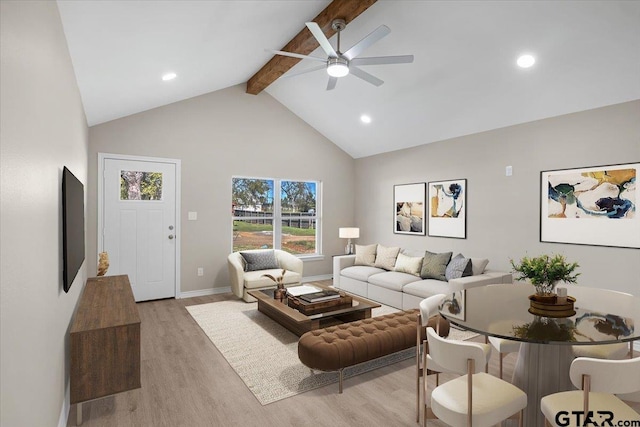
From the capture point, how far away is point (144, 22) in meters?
2.58

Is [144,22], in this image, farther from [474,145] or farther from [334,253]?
[334,253]

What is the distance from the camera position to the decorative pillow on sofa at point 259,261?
567 centimetres

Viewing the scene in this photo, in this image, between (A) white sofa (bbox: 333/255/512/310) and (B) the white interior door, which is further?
(B) the white interior door

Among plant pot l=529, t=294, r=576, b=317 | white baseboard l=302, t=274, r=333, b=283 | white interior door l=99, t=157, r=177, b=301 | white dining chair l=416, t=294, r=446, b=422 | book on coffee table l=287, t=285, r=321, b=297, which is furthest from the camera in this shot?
white baseboard l=302, t=274, r=333, b=283

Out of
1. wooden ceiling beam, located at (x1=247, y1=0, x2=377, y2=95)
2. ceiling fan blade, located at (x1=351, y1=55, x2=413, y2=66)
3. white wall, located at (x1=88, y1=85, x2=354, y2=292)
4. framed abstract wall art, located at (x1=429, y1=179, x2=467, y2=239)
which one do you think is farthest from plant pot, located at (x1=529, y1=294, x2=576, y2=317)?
white wall, located at (x1=88, y1=85, x2=354, y2=292)

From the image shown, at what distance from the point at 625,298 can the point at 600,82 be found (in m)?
2.29

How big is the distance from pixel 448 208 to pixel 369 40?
327 cm

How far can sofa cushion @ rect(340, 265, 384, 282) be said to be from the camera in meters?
5.56

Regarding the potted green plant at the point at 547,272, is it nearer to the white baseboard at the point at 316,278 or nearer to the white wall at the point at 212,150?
the white wall at the point at 212,150

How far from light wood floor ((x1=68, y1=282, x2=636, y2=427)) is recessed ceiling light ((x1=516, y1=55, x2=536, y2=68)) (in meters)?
2.98

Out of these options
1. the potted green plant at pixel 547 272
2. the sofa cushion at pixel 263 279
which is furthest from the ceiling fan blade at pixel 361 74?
the sofa cushion at pixel 263 279

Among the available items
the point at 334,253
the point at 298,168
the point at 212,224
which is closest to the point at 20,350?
the point at 212,224

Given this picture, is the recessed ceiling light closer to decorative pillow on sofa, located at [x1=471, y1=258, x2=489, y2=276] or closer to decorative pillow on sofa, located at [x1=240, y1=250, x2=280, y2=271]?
decorative pillow on sofa, located at [x1=471, y1=258, x2=489, y2=276]

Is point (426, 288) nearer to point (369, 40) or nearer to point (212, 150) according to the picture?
point (369, 40)
